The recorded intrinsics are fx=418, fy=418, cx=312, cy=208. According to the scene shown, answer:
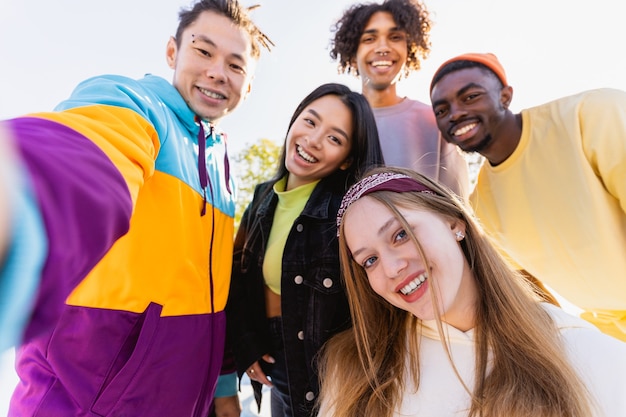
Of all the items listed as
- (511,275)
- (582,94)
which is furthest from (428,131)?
(511,275)

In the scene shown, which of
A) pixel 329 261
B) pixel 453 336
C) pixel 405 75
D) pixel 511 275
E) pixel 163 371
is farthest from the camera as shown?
pixel 405 75

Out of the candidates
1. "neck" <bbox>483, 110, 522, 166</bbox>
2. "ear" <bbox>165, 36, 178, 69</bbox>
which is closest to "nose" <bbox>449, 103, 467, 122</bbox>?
"neck" <bbox>483, 110, 522, 166</bbox>

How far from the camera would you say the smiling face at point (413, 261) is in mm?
1661

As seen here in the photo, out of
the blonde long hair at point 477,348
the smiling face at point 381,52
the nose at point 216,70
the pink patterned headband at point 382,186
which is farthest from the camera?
the smiling face at point 381,52

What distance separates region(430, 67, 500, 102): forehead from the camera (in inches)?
96.4

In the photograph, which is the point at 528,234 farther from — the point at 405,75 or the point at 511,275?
the point at 405,75

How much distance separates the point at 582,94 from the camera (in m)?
2.36

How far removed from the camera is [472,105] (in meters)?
2.45

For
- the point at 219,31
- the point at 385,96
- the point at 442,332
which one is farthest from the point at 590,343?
the point at 385,96

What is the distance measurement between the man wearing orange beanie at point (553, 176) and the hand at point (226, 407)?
1.78m

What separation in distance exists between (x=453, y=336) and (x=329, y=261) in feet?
2.20

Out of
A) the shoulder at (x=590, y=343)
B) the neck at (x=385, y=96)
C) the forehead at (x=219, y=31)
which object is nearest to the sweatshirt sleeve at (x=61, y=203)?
the forehead at (x=219, y=31)

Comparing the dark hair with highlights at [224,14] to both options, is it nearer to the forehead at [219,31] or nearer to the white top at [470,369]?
the forehead at [219,31]

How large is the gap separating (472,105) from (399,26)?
1.24m
